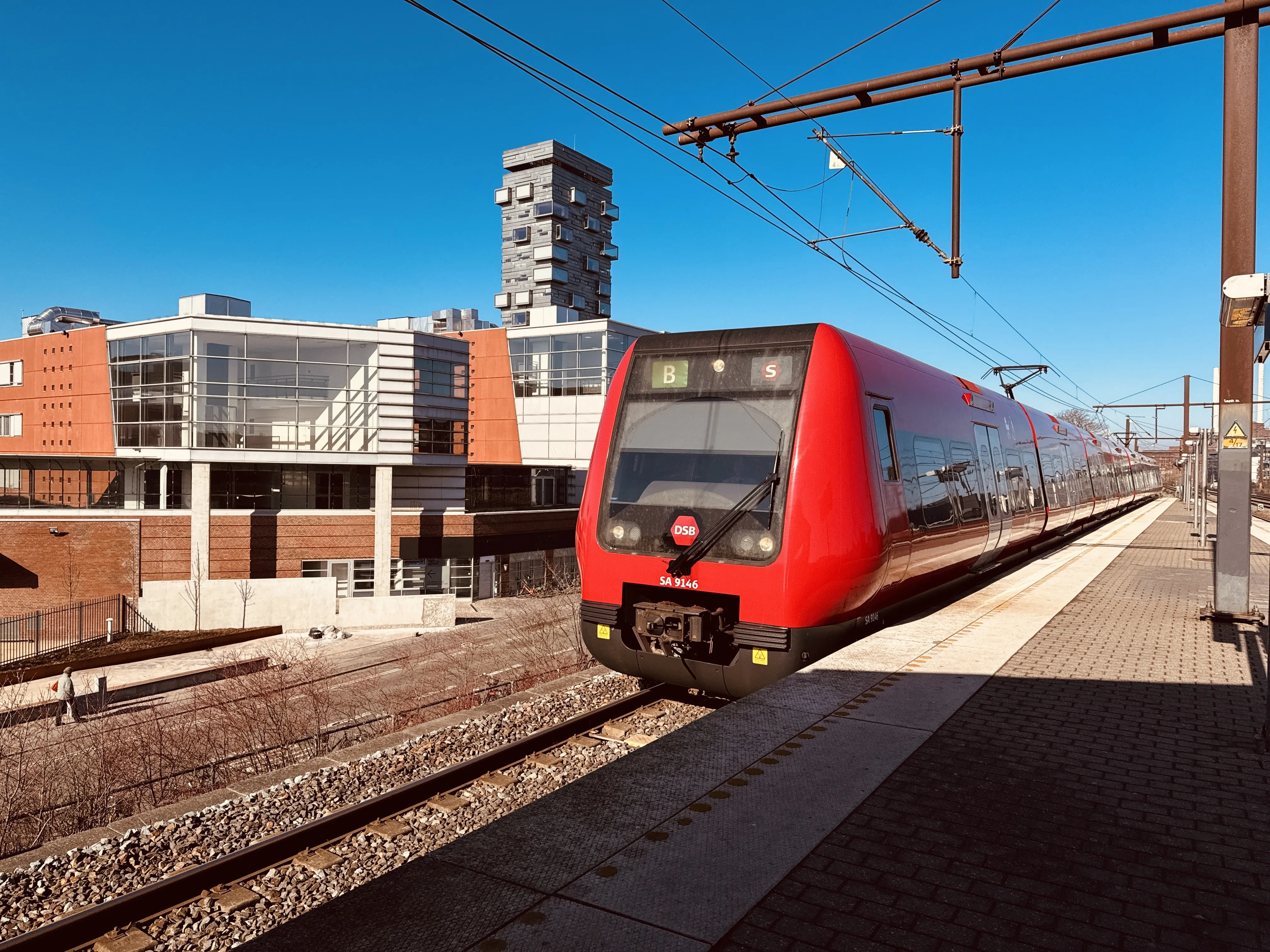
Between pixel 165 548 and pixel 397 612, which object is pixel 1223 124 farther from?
pixel 165 548

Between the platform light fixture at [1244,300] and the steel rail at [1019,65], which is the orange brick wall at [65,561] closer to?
the steel rail at [1019,65]

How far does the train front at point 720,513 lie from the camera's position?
7.15m

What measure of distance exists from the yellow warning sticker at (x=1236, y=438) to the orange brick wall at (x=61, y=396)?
3772 centimetres

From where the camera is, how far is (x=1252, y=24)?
9227 mm

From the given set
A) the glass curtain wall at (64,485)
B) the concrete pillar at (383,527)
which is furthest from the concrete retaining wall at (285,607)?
the glass curtain wall at (64,485)

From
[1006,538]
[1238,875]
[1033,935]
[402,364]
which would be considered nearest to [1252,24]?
[1006,538]

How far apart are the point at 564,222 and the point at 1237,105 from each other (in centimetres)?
9711

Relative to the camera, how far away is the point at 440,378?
113ft

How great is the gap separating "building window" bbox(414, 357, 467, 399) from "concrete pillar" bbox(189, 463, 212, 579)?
853 centimetres

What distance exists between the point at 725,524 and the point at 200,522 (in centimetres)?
2946

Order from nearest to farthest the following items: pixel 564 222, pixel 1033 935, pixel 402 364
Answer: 1. pixel 1033 935
2. pixel 402 364
3. pixel 564 222

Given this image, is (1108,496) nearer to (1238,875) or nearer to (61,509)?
(1238,875)

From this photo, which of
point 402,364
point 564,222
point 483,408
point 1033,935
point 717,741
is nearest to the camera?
point 1033,935

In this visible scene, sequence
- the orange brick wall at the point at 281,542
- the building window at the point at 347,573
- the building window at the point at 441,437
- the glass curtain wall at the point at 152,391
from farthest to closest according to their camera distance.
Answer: the building window at the point at 441,437 → the building window at the point at 347,573 → the orange brick wall at the point at 281,542 → the glass curtain wall at the point at 152,391
